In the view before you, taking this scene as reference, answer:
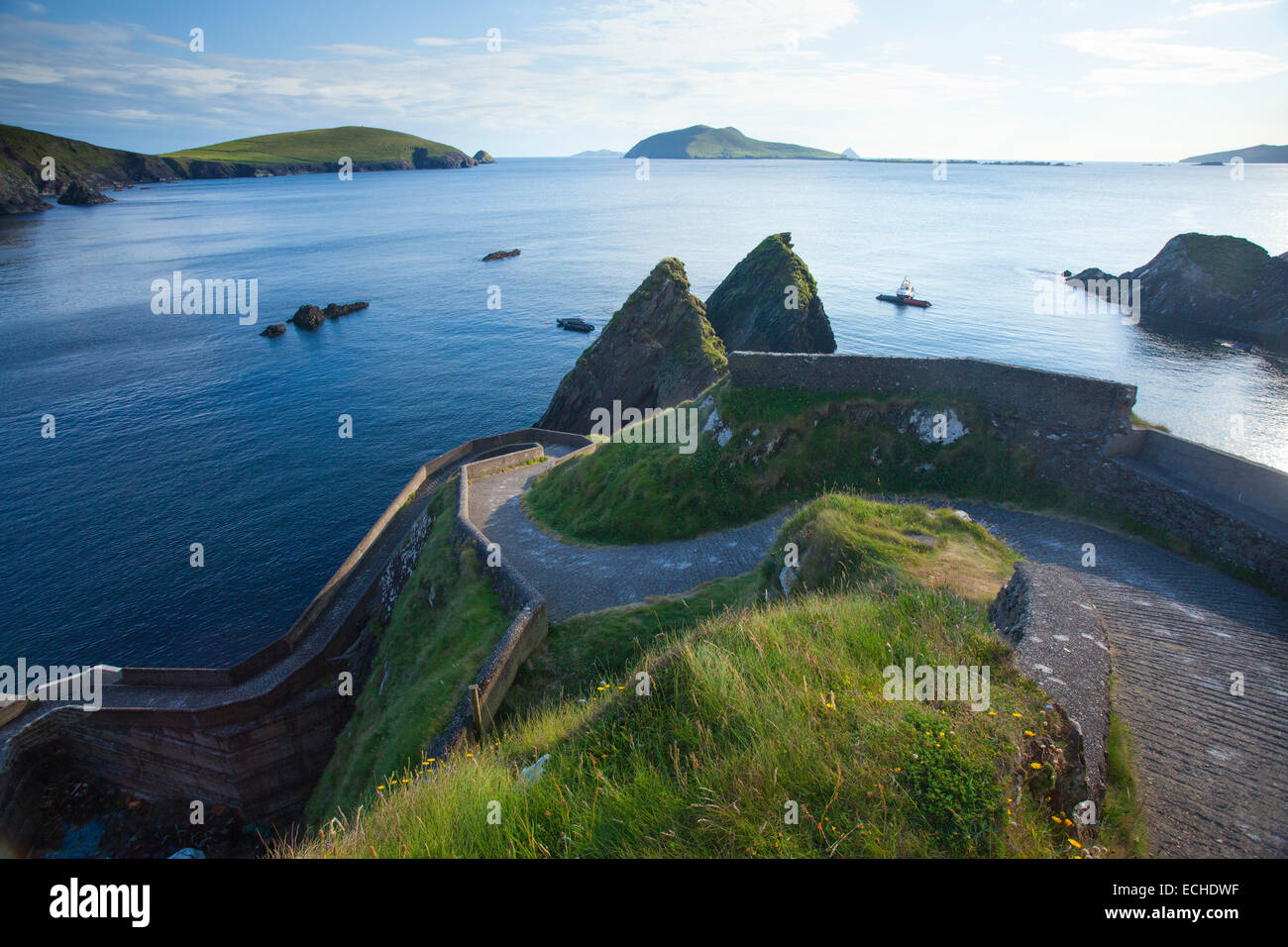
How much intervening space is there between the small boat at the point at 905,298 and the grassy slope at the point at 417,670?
6591 cm

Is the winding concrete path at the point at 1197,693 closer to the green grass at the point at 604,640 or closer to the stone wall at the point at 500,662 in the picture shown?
the green grass at the point at 604,640

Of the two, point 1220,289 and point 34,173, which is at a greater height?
point 34,173

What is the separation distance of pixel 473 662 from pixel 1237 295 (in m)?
86.1

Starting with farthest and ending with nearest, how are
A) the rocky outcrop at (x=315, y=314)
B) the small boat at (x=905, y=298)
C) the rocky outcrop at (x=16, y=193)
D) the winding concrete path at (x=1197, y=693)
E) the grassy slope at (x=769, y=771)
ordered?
the rocky outcrop at (x=16, y=193) → the small boat at (x=905, y=298) → the rocky outcrop at (x=315, y=314) → the winding concrete path at (x=1197, y=693) → the grassy slope at (x=769, y=771)

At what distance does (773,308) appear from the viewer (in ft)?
184

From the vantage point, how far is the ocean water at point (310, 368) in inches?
1215

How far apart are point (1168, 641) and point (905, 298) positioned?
69852 millimetres

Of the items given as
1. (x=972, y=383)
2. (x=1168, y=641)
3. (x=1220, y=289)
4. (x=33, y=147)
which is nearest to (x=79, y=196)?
(x=33, y=147)

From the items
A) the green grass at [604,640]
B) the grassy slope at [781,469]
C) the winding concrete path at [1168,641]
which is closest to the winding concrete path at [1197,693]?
the winding concrete path at [1168,641]

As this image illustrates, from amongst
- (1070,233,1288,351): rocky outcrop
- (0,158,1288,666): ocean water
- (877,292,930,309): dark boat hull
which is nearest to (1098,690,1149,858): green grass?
(0,158,1288,666): ocean water

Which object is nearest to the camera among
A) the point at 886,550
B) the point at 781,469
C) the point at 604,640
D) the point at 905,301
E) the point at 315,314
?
the point at 886,550

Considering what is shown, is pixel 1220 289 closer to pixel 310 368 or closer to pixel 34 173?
pixel 310 368

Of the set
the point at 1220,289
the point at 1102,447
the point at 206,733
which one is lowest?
the point at 206,733
